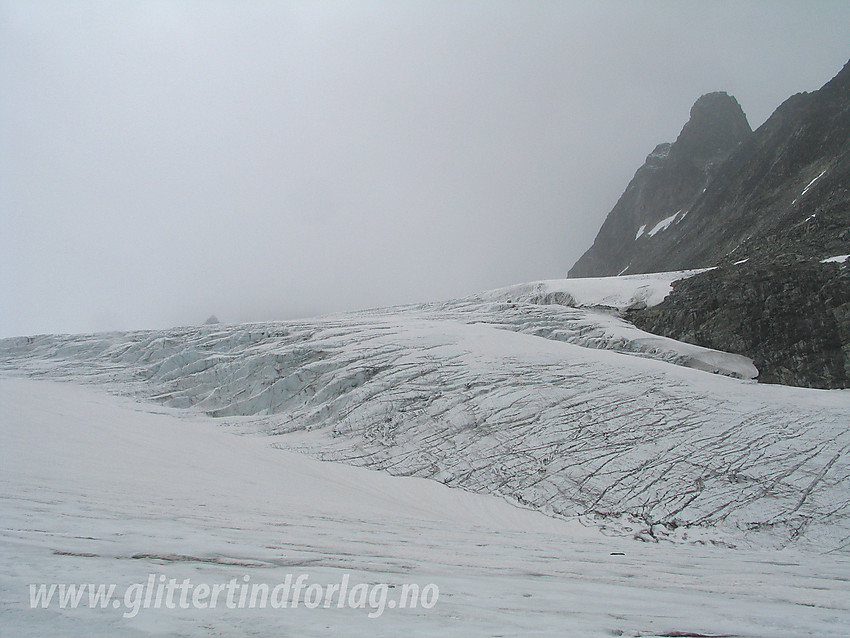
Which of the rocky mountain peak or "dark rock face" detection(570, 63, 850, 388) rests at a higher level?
the rocky mountain peak

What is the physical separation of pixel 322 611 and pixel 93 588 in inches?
54.9

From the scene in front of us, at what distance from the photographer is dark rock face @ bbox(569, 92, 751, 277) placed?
80.4 m

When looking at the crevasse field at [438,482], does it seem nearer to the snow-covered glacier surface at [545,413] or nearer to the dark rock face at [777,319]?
the snow-covered glacier surface at [545,413]

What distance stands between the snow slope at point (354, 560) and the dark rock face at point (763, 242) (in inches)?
535

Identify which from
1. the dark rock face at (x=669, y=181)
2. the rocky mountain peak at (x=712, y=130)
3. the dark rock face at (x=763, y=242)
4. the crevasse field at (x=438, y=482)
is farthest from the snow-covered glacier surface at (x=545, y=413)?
the rocky mountain peak at (x=712, y=130)

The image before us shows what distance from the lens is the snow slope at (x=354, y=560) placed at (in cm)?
259

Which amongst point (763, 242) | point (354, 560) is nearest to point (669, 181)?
point (763, 242)

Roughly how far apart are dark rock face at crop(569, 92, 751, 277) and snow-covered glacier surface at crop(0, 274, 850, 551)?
69.7 m

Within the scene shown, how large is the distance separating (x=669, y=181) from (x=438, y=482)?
9085 cm

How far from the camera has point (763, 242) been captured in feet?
101

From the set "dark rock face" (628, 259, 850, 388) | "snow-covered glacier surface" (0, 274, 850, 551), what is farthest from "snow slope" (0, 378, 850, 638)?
"dark rock face" (628, 259, 850, 388)

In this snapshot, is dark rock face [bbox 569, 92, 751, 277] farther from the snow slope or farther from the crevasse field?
the snow slope

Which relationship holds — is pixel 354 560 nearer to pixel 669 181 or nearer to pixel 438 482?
pixel 438 482

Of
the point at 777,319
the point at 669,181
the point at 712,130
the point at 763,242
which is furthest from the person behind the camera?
the point at 712,130
